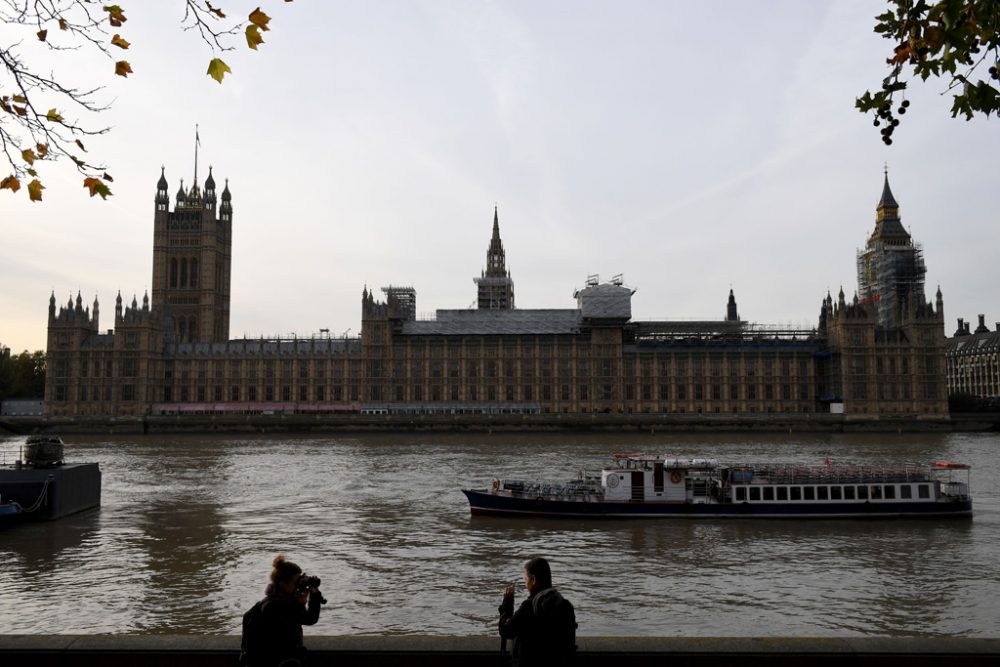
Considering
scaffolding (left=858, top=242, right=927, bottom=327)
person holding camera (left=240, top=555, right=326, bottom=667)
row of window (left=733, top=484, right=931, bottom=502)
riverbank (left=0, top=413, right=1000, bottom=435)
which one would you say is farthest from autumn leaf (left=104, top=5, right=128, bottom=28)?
scaffolding (left=858, top=242, right=927, bottom=327)

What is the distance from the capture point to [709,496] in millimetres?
41406

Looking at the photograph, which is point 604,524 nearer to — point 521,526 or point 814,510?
point 521,526

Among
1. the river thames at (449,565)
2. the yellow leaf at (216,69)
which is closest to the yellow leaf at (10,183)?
the yellow leaf at (216,69)

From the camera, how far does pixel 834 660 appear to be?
29.6ft

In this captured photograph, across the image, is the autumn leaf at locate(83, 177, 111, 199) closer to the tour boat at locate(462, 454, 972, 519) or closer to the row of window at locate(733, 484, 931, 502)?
the tour boat at locate(462, 454, 972, 519)

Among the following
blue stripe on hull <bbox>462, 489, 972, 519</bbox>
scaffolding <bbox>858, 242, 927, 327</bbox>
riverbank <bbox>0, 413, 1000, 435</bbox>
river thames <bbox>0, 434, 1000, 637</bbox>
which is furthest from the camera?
scaffolding <bbox>858, 242, 927, 327</bbox>

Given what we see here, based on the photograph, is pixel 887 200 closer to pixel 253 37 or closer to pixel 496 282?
pixel 496 282

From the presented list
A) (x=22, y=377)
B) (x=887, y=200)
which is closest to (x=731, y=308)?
(x=887, y=200)

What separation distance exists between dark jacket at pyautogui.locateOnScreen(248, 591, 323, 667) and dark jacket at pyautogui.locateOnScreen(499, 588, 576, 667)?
2.11 m

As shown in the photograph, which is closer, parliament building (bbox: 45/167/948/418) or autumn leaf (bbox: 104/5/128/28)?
autumn leaf (bbox: 104/5/128/28)

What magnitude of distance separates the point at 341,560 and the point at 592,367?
10835cm

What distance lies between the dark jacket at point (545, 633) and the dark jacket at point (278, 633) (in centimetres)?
211

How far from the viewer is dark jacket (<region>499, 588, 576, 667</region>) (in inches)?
336

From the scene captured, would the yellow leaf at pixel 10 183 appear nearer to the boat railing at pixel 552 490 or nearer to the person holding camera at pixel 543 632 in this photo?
the person holding camera at pixel 543 632
